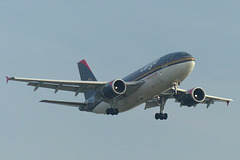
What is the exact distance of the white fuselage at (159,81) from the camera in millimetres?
53438

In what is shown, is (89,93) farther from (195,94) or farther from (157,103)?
(195,94)

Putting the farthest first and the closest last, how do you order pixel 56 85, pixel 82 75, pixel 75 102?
pixel 82 75, pixel 75 102, pixel 56 85

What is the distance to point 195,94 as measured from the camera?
196ft

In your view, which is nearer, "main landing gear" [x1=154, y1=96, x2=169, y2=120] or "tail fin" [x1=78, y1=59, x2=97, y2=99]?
"main landing gear" [x1=154, y1=96, x2=169, y2=120]

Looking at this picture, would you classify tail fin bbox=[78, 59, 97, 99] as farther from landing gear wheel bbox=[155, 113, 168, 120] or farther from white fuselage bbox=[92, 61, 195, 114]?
white fuselage bbox=[92, 61, 195, 114]

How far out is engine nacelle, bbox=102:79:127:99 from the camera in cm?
5513

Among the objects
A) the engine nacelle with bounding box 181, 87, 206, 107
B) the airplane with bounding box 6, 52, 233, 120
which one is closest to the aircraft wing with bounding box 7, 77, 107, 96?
the airplane with bounding box 6, 52, 233, 120

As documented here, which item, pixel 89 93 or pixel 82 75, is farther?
pixel 82 75

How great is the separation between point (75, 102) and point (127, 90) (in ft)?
25.7

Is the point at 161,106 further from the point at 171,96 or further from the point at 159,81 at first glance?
the point at 159,81

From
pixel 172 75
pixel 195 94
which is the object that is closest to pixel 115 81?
pixel 172 75

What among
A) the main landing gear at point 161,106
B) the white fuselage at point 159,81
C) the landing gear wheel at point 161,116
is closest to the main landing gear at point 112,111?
the white fuselage at point 159,81

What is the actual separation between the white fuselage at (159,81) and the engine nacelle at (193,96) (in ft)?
16.7

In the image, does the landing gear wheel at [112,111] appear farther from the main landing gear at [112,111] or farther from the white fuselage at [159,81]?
the white fuselage at [159,81]
